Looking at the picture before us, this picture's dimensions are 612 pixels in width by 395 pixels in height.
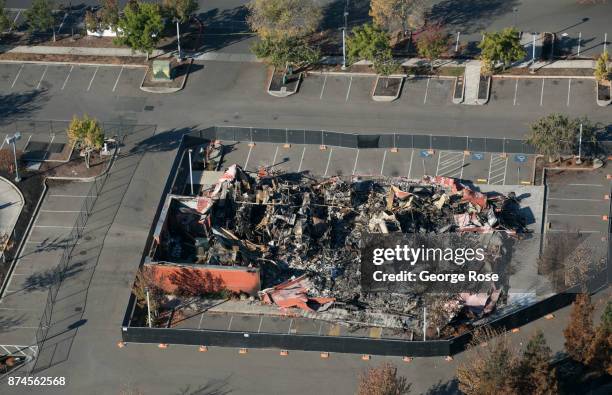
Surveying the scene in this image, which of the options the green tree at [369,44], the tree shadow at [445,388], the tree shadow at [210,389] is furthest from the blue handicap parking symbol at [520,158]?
the tree shadow at [210,389]

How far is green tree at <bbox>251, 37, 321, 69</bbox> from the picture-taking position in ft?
394

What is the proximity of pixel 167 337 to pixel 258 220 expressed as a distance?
13.4 metres

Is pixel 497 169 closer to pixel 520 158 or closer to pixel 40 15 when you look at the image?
pixel 520 158

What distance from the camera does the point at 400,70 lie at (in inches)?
4793

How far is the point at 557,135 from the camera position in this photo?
107750 millimetres

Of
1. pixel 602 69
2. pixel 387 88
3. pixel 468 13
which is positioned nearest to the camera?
pixel 602 69

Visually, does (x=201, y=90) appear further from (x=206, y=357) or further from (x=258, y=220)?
(x=206, y=357)

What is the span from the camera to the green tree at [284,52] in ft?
394

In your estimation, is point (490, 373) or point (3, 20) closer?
point (490, 373)

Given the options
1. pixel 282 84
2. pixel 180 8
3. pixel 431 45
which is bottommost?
pixel 282 84

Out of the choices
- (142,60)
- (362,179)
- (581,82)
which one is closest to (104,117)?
(142,60)

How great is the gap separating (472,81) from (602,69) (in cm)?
1161

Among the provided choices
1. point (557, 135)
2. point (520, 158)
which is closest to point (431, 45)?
point (520, 158)

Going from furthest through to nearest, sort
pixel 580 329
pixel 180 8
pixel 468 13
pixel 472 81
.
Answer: pixel 468 13 → pixel 180 8 → pixel 472 81 → pixel 580 329
